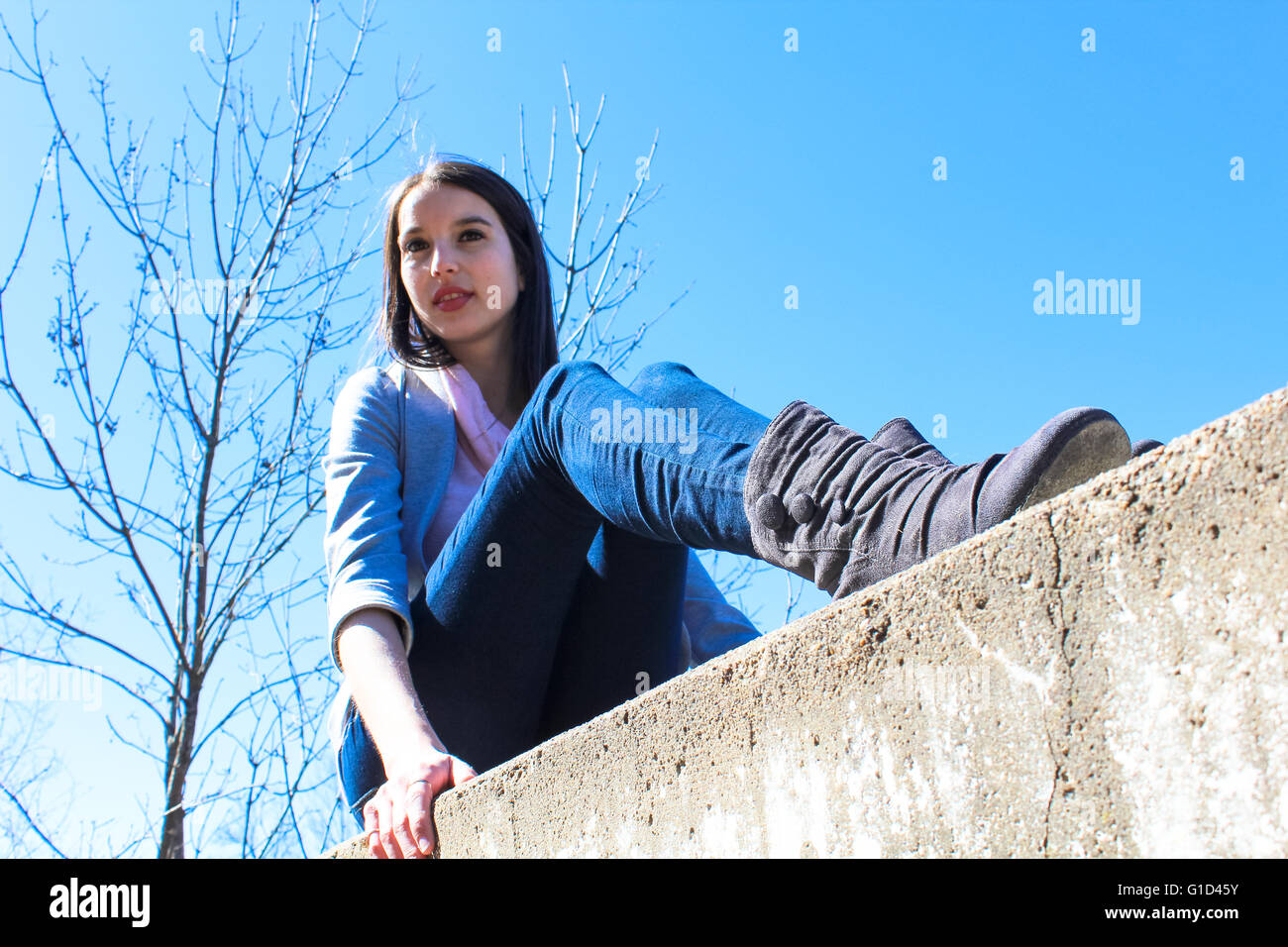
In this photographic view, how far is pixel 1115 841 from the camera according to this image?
76 centimetres

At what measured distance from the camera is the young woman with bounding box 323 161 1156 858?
1130 millimetres

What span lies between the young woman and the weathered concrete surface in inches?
6.1

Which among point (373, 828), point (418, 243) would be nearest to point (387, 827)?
point (373, 828)

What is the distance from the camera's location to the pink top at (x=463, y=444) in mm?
2133

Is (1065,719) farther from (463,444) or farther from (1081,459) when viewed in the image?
(463,444)

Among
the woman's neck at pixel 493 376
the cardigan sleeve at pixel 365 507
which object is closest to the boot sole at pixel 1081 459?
the cardigan sleeve at pixel 365 507

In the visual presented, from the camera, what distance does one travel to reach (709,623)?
2191 mm

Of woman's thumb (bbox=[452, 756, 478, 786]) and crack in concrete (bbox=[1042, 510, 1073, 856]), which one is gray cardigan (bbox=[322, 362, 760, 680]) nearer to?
woman's thumb (bbox=[452, 756, 478, 786])

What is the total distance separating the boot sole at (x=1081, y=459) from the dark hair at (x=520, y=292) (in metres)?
1.59

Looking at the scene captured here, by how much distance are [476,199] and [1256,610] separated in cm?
209

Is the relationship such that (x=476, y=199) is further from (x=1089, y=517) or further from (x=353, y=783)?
(x=1089, y=517)

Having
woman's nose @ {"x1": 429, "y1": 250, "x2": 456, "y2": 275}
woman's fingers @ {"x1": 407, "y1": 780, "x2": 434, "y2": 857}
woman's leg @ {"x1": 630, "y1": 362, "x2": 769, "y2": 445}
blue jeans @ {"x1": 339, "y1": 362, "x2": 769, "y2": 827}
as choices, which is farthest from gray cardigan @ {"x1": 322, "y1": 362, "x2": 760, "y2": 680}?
woman's leg @ {"x1": 630, "y1": 362, "x2": 769, "y2": 445}

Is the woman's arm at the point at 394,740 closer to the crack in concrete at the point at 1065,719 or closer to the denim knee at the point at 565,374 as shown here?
the denim knee at the point at 565,374
